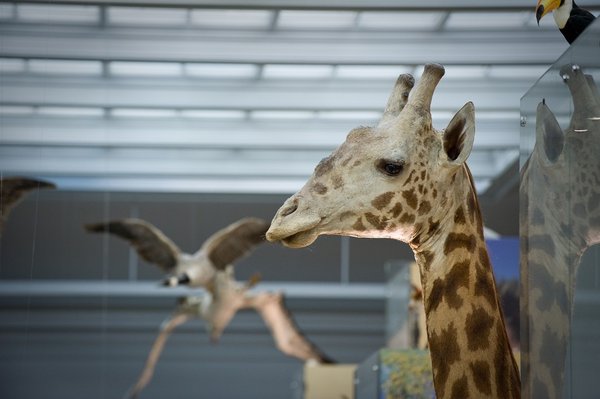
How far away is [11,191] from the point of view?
383 cm

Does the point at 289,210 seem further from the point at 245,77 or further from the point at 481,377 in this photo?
the point at 245,77

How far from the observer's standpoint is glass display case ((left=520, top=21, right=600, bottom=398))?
8.80 ft

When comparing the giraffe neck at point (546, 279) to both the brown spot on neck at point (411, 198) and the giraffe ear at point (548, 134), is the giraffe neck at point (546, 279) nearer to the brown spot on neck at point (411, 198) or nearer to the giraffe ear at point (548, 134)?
the giraffe ear at point (548, 134)

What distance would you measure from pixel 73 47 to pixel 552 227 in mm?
5492

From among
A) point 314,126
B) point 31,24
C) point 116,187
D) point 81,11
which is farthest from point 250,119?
point 31,24

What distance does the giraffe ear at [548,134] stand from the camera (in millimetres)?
2979

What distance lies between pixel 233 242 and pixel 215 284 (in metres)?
0.74

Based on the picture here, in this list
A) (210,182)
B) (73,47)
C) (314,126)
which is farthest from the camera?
(210,182)

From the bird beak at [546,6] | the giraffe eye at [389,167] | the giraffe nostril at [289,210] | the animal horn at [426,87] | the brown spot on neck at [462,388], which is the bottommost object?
the brown spot on neck at [462,388]

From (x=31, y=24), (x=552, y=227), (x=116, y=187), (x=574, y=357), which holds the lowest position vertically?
(x=574, y=357)

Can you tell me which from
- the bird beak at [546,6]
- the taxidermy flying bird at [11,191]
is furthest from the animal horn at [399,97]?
the taxidermy flying bird at [11,191]

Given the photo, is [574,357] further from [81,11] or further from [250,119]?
[250,119]

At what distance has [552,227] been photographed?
9.88 ft

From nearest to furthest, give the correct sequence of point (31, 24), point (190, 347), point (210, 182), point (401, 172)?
point (401, 172)
point (31, 24)
point (210, 182)
point (190, 347)
